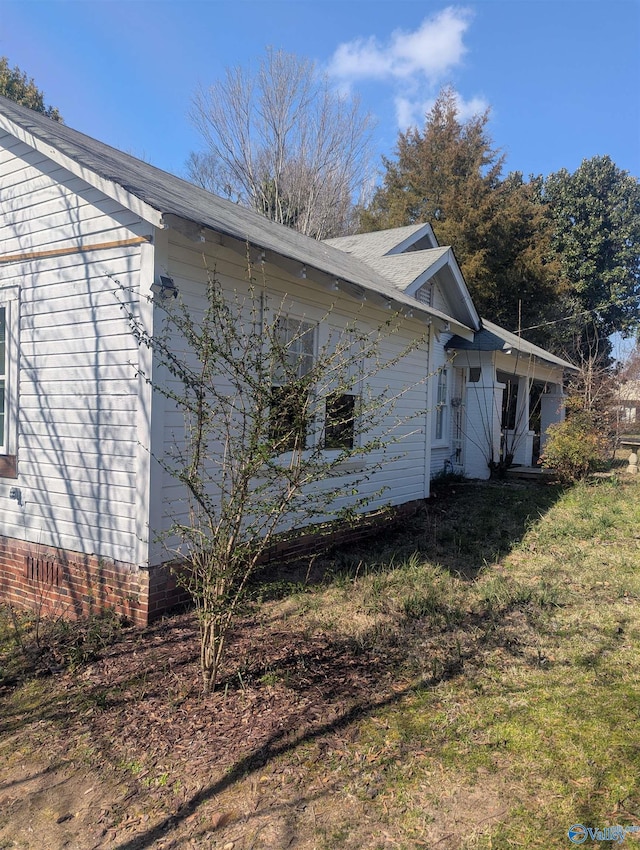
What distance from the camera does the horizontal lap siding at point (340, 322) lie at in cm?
540

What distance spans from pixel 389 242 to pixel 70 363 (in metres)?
10.0

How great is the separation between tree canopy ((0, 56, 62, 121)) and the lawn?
25.2m

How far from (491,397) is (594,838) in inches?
496

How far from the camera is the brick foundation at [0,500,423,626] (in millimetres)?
5211

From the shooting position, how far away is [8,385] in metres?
6.32

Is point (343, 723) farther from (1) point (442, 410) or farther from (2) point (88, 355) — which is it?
(1) point (442, 410)

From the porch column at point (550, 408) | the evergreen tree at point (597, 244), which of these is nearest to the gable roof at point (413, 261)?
the porch column at point (550, 408)

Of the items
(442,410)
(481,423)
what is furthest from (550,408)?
(442,410)

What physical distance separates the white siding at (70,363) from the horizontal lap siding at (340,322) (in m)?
0.36

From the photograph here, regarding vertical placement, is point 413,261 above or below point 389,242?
below

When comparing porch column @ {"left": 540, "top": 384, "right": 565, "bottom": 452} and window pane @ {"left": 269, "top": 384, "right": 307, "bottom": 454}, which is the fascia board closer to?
porch column @ {"left": 540, "top": 384, "right": 565, "bottom": 452}

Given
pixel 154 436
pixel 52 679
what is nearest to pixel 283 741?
pixel 52 679

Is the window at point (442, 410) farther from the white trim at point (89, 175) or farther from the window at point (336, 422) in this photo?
the white trim at point (89, 175)

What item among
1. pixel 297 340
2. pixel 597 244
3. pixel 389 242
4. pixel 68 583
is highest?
pixel 597 244
